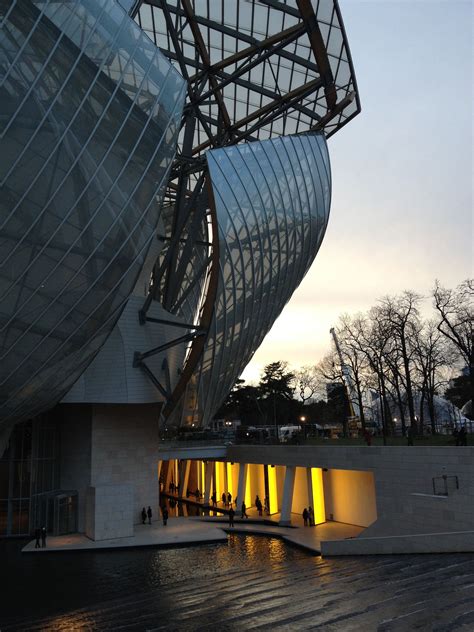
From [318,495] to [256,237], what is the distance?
16.4 metres

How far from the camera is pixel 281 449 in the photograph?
114 feet

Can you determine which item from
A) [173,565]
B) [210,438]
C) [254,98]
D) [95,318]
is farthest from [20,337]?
[210,438]

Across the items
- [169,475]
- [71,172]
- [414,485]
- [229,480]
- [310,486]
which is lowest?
[169,475]

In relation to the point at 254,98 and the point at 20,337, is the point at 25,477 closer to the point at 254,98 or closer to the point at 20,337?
the point at 20,337

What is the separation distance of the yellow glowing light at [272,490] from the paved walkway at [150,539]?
7171 millimetres

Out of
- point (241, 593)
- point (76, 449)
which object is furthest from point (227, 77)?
point (241, 593)

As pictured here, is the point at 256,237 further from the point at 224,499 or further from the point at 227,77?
the point at 224,499

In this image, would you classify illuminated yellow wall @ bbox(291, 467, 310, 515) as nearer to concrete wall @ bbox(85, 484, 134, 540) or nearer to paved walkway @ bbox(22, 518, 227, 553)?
paved walkway @ bbox(22, 518, 227, 553)

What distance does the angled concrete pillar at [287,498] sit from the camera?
32375 millimetres

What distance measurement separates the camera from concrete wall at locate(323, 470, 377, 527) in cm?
2994

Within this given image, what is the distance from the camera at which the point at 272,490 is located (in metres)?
38.2

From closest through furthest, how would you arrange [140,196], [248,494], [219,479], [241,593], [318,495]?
[241,593] < [140,196] < [318,495] < [248,494] < [219,479]

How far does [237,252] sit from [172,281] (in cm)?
663

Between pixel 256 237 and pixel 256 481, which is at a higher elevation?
pixel 256 237
